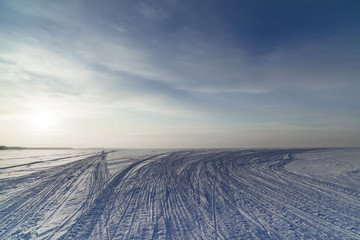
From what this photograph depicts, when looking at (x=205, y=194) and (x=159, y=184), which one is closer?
(x=205, y=194)

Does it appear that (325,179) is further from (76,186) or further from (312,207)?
(76,186)

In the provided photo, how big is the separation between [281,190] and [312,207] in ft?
6.82

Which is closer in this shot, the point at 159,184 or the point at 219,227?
the point at 219,227

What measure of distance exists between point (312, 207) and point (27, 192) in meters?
12.0

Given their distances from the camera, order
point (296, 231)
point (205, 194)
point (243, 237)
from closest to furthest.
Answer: point (243, 237), point (296, 231), point (205, 194)

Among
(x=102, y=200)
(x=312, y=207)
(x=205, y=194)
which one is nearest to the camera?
(x=312, y=207)

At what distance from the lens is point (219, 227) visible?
18.9 feet

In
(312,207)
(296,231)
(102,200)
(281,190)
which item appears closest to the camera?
(296,231)

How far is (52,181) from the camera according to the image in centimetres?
1097

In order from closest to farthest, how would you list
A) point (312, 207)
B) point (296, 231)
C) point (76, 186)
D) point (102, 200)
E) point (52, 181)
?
point (296, 231) → point (312, 207) → point (102, 200) → point (76, 186) → point (52, 181)

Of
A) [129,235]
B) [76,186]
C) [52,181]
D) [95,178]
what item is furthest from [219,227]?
[52,181]

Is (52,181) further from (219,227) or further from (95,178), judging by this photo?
(219,227)

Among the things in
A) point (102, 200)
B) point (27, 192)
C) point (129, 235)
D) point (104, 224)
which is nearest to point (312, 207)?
point (129, 235)

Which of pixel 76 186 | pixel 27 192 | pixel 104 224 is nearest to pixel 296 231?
pixel 104 224
